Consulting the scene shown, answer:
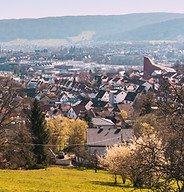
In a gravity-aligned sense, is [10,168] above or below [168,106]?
below

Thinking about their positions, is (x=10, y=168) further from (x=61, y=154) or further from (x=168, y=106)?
(x=168, y=106)

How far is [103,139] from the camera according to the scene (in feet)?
94.1

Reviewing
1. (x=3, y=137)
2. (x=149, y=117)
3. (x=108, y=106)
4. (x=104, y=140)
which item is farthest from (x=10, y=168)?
(x=108, y=106)

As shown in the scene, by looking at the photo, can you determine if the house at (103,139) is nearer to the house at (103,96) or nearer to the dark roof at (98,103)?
the dark roof at (98,103)

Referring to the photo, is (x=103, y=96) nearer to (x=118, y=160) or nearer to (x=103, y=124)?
(x=103, y=124)

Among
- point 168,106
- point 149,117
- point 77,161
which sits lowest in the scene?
point 77,161

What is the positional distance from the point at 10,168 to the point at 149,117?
16.9 m

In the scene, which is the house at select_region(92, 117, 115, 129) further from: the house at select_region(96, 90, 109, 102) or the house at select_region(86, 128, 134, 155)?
the house at select_region(96, 90, 109, 102)

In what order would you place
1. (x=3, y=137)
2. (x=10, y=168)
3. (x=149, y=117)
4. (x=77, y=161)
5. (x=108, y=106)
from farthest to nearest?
(x=108, y=106)
(x=149, y=117)
(x=77, y=161)
(x=10, y=168)
(x=3, y=137)

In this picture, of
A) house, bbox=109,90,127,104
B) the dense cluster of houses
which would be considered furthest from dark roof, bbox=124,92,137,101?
house, bbox=109,90,127,104

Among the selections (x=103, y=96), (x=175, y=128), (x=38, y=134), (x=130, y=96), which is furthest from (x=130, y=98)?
(x=175, y=128)

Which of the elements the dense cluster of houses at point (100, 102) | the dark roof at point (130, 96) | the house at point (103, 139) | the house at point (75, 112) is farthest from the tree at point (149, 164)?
the dark roof at point (130, 96)

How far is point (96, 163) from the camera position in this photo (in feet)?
78.6

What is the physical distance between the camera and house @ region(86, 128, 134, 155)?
91.9 ft
